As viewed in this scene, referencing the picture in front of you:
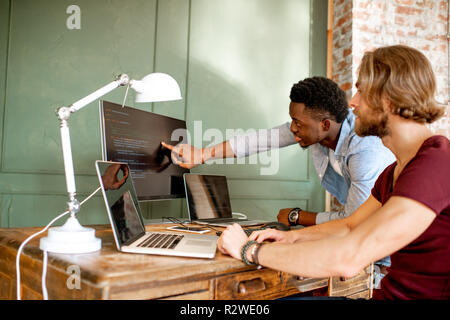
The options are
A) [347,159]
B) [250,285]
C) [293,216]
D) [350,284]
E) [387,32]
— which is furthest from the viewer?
[387,32]

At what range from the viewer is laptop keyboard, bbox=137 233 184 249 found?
1062mm

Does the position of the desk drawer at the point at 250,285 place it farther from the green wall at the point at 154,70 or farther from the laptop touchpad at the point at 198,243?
the green wall at the point at 154,70

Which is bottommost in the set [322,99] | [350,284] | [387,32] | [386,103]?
[350,284]

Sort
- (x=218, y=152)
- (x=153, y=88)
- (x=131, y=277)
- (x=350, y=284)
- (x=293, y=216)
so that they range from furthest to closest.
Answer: (x=218, y=152)
(x=293, y=216)
(x=350, y=284)
(x=153, y=88)
(x=131, y=277)

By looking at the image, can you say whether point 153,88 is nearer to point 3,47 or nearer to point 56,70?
point 56,70

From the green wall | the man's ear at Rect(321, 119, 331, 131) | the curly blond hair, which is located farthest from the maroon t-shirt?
the green wall

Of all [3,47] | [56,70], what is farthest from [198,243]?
[3,47]

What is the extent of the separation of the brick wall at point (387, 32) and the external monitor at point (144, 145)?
1.54 m

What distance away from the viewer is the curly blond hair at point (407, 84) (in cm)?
105

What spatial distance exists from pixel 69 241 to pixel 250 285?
1.72 ft

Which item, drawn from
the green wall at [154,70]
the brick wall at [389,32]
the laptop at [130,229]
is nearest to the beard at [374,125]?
the laptop at [130,229]

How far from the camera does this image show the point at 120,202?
1129 millimetres

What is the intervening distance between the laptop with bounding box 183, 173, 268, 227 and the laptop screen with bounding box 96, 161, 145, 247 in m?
0.54

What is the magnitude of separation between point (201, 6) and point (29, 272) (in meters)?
2.12
